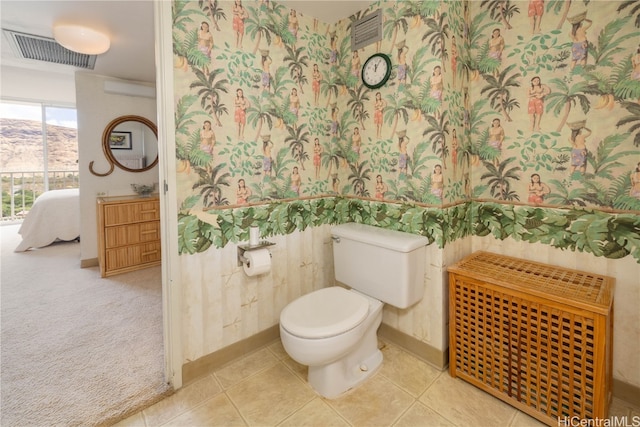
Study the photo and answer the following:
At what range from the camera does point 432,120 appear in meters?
1.67

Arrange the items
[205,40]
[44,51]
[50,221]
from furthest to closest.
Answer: [50,221], [44,51], [205,40]

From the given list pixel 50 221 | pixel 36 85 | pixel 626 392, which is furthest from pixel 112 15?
pixel 626 392

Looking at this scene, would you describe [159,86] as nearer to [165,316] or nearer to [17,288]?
[165,316]

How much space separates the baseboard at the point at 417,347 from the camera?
1.76m

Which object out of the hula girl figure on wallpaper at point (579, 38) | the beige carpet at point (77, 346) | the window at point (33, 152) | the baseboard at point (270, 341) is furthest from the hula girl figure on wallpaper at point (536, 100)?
the window at point (33, 152)

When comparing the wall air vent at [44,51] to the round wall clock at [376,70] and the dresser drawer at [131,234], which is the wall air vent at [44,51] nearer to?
the dresser drawer at [131,234]

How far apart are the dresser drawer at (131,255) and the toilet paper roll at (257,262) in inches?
91.2

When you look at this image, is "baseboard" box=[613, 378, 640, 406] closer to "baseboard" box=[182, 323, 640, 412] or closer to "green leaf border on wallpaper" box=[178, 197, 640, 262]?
"baseboard" box=[182, 323, 640, 412]

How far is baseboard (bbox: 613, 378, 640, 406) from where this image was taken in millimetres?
1432

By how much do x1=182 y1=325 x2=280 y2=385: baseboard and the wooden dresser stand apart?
2.21 metres

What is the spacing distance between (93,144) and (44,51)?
0.96m

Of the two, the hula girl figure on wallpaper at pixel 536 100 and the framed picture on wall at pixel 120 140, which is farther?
the framed picture on wall at pixel 120 140

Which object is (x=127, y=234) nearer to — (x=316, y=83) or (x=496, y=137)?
(x=316, y=83)

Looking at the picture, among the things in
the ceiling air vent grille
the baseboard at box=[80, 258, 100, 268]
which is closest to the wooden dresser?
the baseboard at box=[80, 258, 100, 268]
